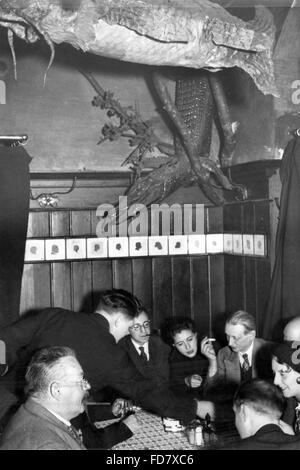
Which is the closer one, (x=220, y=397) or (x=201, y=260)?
(x=220, y=397)

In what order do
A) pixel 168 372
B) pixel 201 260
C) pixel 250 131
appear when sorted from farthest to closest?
pixel 201 260 < pixel 250 131 < pixel 168 372

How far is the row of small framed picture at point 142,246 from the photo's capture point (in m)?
5.66

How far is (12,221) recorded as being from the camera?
13.8 feet

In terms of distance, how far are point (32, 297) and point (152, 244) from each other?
1.39 m

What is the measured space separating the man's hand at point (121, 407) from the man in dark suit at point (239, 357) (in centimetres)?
76

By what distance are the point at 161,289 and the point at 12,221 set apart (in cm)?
234

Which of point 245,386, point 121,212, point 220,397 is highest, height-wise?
point 121,212

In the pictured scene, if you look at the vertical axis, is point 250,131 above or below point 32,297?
above

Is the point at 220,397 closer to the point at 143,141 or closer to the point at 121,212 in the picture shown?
the point at 121,212

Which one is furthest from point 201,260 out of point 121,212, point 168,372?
point 168,372

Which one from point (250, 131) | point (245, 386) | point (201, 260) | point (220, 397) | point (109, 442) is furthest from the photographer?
point (201, 260)

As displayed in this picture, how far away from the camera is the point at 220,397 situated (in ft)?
12.1

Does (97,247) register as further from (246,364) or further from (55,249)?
(246,364)

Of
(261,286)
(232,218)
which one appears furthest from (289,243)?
(232,218)
